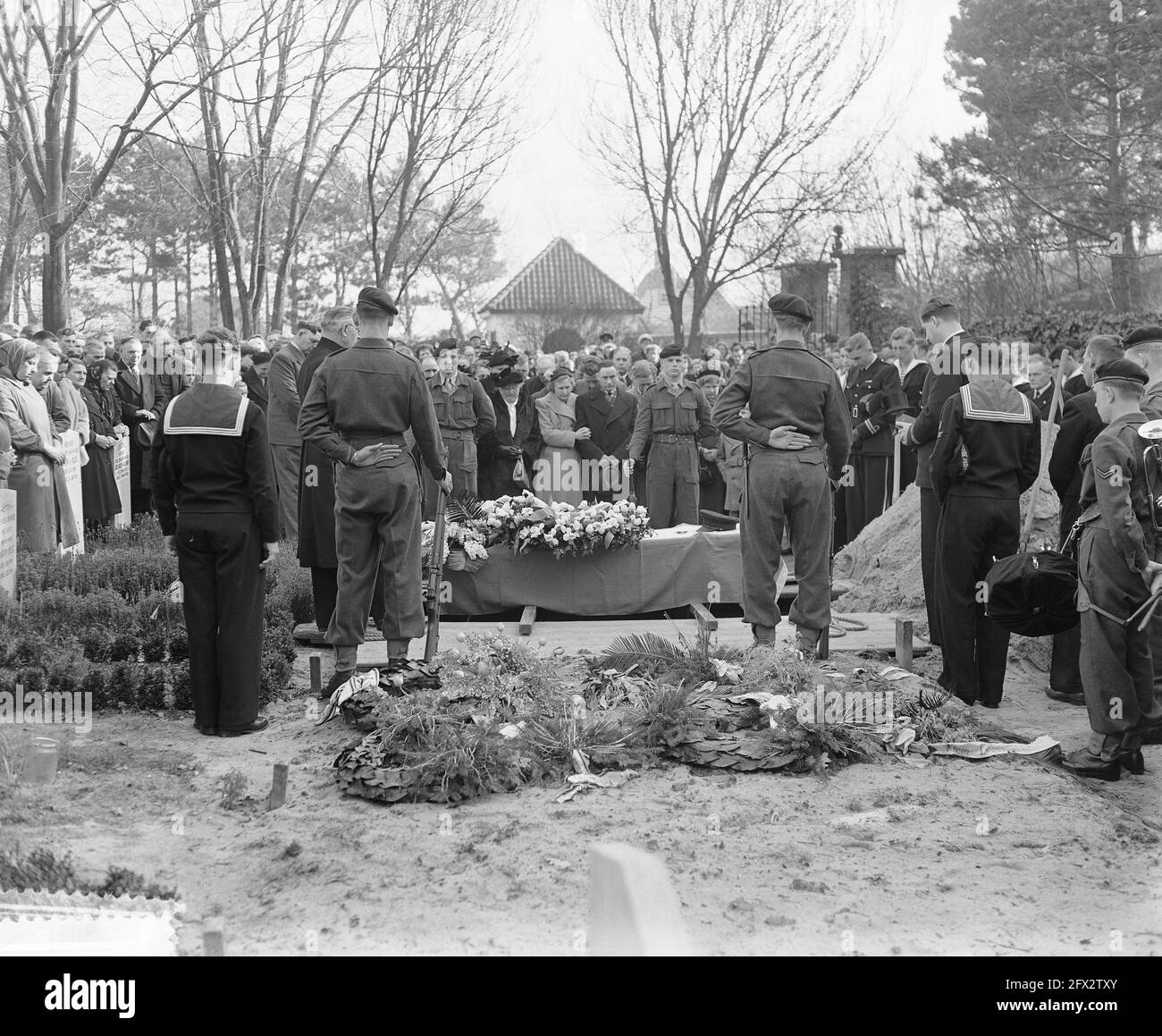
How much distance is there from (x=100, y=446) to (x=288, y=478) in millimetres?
2026

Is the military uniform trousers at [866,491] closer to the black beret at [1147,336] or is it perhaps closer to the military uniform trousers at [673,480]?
the military uniform trousers at [673,480]

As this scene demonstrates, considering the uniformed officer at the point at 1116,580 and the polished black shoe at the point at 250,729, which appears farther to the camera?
the polished black shoe at the point at 250,729

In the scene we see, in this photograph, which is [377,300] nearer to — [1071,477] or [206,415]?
[206,415]

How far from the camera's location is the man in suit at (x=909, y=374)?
13.7 metres

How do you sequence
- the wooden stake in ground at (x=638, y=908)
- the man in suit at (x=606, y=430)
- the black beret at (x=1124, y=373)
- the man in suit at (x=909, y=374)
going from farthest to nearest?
1. the man in suit at (x=606, y=430)
2. the man in suit at (x=909, y=374)
3. the black beret at (x=1124, y=373)
4. the wooden stake in ground at (x=638, y=908)

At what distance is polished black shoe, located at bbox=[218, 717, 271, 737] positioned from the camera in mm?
7504

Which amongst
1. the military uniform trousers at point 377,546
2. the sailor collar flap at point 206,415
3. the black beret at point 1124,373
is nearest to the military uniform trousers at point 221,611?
the sailor collar flap at point 206,415

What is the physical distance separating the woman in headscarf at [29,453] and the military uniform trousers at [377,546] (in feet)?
16.2

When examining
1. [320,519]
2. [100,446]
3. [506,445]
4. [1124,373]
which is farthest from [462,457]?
[1124,373]

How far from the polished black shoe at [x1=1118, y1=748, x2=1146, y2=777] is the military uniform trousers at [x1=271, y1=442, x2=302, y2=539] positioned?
817 cm

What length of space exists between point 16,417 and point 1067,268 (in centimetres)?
2113

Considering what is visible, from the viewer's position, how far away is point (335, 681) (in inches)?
318

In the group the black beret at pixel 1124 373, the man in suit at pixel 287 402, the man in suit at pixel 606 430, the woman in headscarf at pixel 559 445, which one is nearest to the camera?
the black beret at pixel 1124 373
